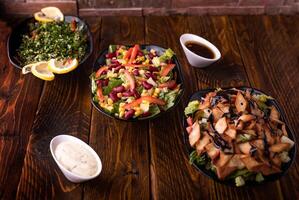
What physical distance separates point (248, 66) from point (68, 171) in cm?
127

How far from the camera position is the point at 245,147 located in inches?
57.4

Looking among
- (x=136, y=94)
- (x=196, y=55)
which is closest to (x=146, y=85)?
(x=136, y=94)

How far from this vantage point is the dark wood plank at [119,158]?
1514 millimetres

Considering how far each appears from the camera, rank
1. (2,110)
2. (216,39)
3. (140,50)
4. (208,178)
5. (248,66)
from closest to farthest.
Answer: (208,178) < (2,110) < (140,50) < (248,66) < (216,39)

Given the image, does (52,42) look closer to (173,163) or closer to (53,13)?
(53,13)

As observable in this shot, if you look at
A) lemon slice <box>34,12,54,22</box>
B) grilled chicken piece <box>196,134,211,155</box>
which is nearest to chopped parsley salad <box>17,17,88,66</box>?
lemon slice <box>34,12,54,22</box>

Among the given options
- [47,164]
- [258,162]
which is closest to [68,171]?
[47,164]

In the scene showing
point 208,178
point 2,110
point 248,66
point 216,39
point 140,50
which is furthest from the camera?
point 216,39

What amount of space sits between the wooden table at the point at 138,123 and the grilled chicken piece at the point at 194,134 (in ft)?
0.47

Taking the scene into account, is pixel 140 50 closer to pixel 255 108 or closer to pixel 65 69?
pixel 65 69

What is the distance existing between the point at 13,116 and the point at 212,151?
1043mm

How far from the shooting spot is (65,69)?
184cm

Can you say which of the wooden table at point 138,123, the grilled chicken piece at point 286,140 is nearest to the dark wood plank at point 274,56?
the wooden table at point 138,123

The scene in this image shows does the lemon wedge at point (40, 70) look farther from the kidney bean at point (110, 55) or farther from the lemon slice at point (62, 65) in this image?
the kidney bean at point (110, 55)
